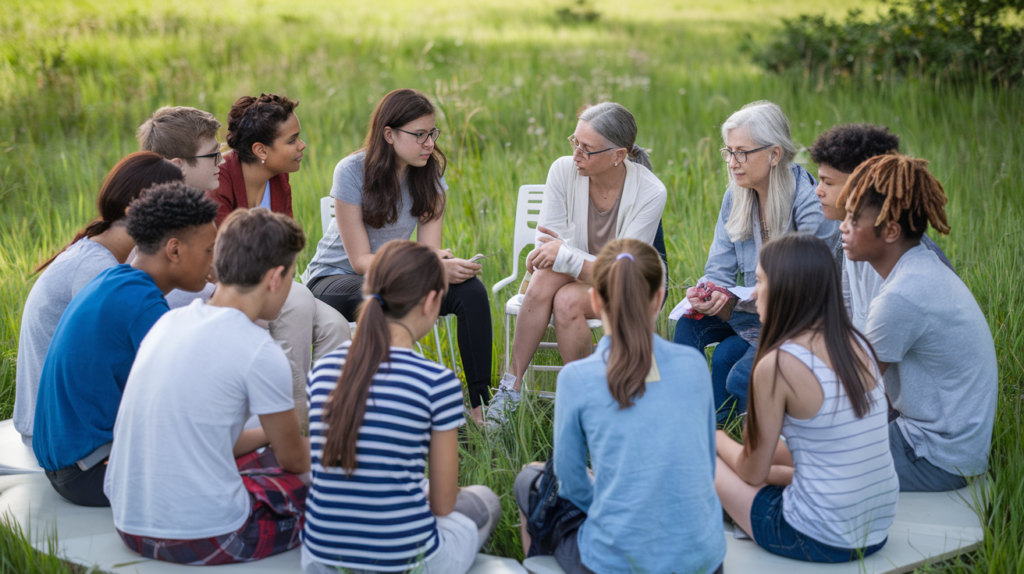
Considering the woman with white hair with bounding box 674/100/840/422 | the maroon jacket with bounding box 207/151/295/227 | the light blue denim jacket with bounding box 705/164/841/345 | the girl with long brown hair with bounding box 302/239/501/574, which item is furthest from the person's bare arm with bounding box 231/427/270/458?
the light blue denim jacket with bounding box 705/164/841/345

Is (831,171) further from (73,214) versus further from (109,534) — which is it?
(73,214)

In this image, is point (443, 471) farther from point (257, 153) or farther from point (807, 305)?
point (257, 153)

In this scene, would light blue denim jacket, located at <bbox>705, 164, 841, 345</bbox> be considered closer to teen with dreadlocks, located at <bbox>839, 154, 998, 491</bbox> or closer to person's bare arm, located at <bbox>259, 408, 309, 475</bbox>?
teen with dreadlocks, located at <bbox>839, 154, 998, 491</bbox>

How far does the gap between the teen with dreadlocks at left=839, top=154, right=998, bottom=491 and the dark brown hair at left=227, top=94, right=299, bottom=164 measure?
245 cm

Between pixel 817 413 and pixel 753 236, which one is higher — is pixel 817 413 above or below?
below

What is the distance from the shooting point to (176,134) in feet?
10.5

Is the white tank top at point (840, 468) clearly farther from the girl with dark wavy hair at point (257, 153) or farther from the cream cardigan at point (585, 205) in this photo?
the girl with dark wavy hair at point (257, 153)

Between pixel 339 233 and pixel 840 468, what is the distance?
7.81 ft

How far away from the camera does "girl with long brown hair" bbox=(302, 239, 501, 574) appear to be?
189cm

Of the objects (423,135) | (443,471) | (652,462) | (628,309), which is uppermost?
(423,135)

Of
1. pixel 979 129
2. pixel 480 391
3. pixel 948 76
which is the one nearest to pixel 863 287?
pixel 480 391

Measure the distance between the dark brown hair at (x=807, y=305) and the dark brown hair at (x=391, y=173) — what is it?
1.88m

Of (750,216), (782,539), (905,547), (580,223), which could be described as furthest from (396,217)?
(905,547)

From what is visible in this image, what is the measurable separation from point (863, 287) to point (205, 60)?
29.0ft
